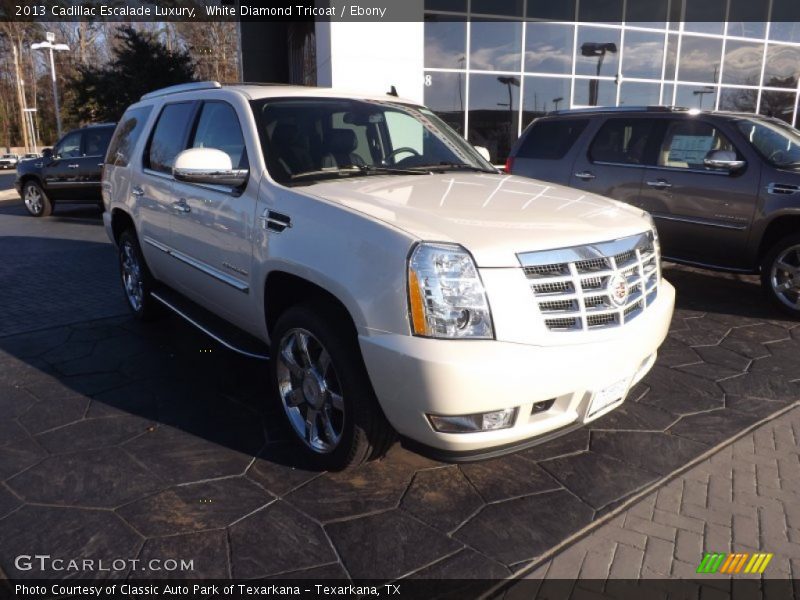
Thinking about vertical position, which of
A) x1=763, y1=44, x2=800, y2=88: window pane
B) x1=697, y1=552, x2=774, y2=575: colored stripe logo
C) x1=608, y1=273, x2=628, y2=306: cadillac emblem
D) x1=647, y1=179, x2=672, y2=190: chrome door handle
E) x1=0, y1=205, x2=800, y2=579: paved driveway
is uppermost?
x1=763, y1=44, x2=800, y2=88: window pane

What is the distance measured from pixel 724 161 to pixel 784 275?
1.21 metres

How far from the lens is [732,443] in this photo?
3.51m

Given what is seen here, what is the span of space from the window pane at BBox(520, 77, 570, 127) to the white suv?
12.1 meters

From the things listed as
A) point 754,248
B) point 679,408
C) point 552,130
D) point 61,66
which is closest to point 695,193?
point 754,248

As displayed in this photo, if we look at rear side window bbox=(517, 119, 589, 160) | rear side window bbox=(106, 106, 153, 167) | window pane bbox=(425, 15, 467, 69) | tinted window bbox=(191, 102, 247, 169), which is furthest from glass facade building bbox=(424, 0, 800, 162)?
tinted window bbox=(191, 102, 247, 169)

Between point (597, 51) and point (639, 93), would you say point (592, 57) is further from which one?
point (639, 93)

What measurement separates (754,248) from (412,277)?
4801 millimetres

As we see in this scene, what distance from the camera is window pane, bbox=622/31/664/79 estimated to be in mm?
16109

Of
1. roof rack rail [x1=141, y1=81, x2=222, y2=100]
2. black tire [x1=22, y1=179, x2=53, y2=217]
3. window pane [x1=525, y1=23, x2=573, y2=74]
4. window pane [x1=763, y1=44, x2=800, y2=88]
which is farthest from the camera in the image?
window pane [x1=763, y1=44, x2=800, y2=88]

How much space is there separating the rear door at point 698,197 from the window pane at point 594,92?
399 inches

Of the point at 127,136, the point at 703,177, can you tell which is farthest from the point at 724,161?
the point at 127,136

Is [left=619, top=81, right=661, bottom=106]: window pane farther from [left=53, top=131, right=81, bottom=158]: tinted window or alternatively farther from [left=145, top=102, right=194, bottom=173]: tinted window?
[left=145, top=102, right=194, bottom=173]: tinted window

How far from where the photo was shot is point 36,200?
Result: 45.1 ft

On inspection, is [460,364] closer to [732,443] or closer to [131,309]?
[732,443]
